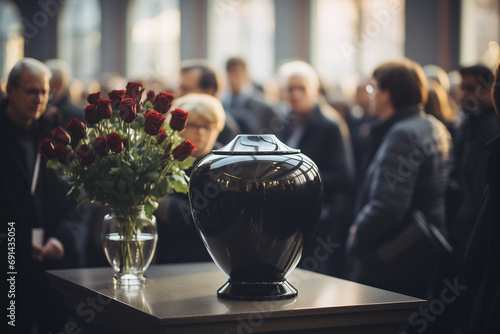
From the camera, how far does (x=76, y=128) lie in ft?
7.66

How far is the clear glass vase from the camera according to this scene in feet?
7.99

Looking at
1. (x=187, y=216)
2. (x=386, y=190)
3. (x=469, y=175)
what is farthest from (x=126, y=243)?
(x=469, y=175)

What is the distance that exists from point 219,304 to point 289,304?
202 millimetres

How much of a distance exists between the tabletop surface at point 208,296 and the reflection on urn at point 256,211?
9 cm

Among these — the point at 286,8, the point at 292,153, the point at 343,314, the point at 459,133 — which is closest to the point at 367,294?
the point at 343,314

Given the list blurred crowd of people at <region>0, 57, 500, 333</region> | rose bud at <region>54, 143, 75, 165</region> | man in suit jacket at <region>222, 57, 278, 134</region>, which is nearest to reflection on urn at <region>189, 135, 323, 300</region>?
rose bud at <region>54, 143, 75, 165</region>

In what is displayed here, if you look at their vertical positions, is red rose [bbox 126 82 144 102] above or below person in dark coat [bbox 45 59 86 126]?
above

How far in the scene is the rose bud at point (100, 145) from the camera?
229 centimetres

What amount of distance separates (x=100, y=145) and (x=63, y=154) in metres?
0.16

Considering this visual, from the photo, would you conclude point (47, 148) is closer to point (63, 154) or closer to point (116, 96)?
point (63, 154)

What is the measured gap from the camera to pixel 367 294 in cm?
226

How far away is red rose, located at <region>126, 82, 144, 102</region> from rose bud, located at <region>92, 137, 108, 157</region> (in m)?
0.20

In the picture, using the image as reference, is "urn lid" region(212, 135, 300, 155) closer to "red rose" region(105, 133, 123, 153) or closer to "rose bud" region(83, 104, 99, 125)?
"red rose" region(105, 133, 123, 153)

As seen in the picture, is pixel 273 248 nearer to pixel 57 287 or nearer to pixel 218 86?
pixel 57 287
